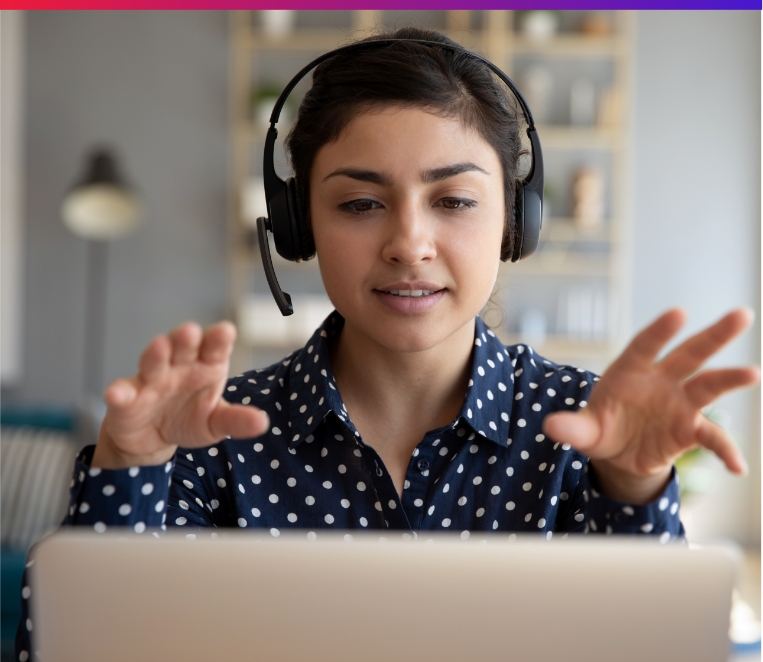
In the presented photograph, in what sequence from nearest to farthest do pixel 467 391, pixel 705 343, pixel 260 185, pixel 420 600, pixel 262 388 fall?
pixel 420 600 → pixel 705 343 → pixel 467 391 → pixel 262 388 → pixel 260 185

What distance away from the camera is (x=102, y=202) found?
3.82m

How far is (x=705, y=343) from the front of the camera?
0.68 metres

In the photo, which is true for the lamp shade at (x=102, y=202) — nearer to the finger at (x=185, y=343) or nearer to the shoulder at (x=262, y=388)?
the shoulder at (x=262, y=388)

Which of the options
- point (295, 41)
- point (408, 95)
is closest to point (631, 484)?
point (408, 95)

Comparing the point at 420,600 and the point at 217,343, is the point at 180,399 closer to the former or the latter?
the point at 217,343

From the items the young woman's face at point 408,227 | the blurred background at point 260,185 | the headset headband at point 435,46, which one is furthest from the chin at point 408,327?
the blurred background at point 260,185

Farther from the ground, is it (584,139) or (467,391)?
(584,139)

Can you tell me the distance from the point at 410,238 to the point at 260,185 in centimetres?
318

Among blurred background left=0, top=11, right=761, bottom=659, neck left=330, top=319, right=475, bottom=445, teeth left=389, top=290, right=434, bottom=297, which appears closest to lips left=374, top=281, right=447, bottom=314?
teeth left=389, top=290, right=434, bottom=297

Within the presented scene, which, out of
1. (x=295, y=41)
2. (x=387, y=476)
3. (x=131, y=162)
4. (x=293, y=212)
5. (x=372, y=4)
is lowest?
(x=387, y=476)

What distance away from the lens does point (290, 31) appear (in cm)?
405

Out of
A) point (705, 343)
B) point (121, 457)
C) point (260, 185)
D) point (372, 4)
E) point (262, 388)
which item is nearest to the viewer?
point (705, 343)

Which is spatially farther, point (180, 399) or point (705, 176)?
point (705, 176)

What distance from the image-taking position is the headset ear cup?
3.79 feet
